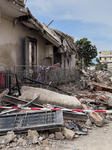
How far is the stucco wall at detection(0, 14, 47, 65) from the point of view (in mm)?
7703

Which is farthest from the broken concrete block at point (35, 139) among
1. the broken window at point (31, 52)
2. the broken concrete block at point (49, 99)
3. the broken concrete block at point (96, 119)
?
the broken window at point (31, 52)

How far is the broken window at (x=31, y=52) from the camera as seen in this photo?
29.1ft

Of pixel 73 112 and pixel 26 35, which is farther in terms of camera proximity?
pixel 26 35

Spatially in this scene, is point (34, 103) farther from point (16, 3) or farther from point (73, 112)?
point (16, 3)

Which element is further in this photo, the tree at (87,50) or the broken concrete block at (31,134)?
the tree at (87,50)

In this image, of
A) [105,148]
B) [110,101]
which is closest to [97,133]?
[105,148]

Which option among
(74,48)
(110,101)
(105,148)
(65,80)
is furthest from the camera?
(74,48)

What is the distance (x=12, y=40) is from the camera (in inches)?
326

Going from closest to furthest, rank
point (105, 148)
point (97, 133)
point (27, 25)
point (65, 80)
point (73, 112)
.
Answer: point (105, 148) < point (97, 133) < point (73, 112) < point (27, 25) < point (65, 80)

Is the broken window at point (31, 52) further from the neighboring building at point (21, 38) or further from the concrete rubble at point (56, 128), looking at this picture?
the concrete rubble at point (56, 128)

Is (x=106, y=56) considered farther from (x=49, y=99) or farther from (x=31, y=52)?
(x=49, y=99)

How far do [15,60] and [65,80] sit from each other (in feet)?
13.5

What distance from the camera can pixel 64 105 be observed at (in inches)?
206

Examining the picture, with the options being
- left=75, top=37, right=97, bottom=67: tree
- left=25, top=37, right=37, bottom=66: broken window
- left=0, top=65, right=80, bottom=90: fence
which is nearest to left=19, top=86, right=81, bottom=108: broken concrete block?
left=0, top=65, right=80, bottom=90: fence
